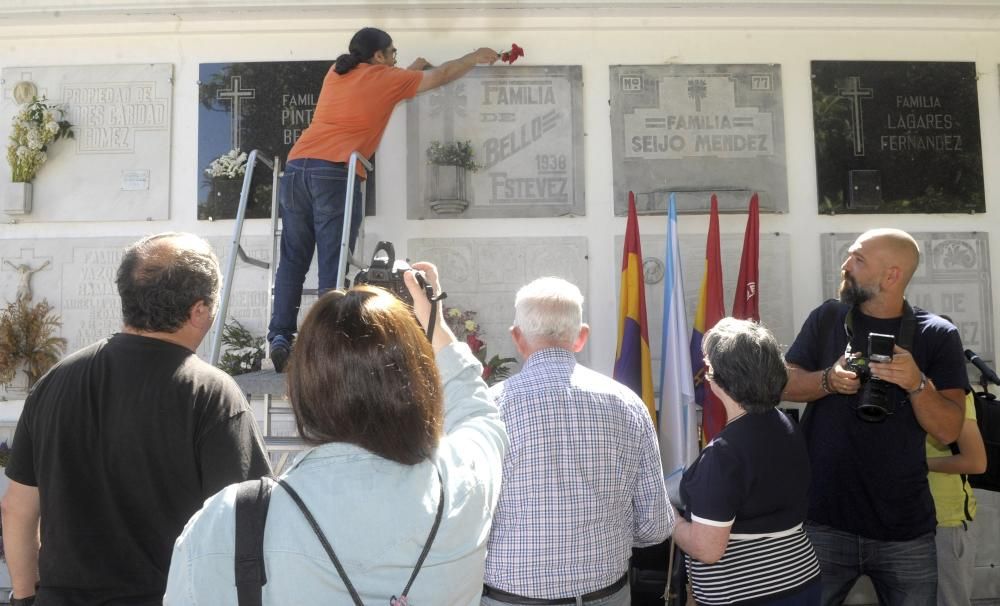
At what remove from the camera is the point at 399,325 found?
1182 mm

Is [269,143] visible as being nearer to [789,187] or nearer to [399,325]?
[789,187]

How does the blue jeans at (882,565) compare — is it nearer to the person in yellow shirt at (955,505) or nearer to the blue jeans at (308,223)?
the person in yellow shirt at (955,505)

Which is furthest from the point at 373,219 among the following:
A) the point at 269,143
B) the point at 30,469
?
the point at 30,469

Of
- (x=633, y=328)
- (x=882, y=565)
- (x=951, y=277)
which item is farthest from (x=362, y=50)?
(x=951, y=277)

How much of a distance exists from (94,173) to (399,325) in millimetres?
3867

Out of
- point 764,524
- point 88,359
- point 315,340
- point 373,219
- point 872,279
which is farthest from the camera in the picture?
point 373,219

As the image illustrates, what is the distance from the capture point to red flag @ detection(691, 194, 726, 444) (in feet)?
12.7

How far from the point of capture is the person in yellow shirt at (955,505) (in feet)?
8.82

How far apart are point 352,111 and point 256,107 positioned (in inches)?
44.5

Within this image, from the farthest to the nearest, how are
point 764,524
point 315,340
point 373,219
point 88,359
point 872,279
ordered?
1. point 373,219
2. point 872,279
3. point 764,524
4. point 88,359
5. point 315,340

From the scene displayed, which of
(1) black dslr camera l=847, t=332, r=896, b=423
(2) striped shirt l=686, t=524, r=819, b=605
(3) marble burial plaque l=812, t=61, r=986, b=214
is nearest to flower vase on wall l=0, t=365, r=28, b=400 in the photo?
(2) striped shirt l=686, t=524, r=819, b=605

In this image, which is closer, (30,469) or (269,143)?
(30,469)

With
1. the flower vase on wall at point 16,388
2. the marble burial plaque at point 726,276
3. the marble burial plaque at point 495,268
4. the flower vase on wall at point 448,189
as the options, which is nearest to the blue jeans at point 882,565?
the marble burial plaque at point 726,276

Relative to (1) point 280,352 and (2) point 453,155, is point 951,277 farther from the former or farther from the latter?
(1) point 280,352
